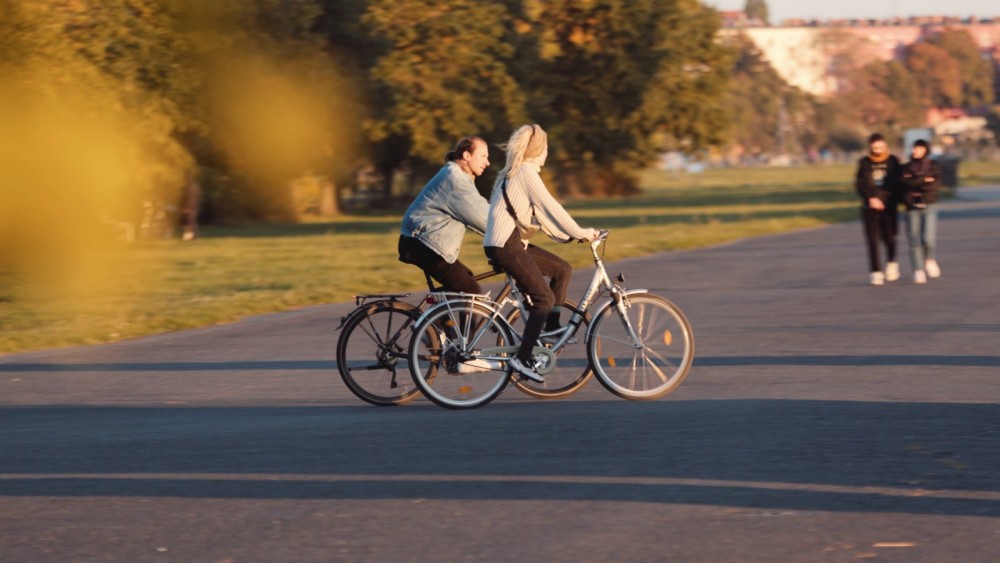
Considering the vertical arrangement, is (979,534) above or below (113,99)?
below

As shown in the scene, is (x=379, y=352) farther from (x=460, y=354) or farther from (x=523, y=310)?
(x=523, y=310)

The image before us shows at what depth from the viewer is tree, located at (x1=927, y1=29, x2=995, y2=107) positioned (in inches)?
6225

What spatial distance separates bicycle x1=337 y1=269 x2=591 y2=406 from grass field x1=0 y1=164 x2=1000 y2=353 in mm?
5027

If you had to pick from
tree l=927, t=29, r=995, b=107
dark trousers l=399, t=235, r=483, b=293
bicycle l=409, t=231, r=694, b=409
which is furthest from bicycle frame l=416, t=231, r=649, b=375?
tree l=927, t=29, r=995, b=107

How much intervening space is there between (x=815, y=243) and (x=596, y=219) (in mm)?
14916

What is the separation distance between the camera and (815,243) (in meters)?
25.5

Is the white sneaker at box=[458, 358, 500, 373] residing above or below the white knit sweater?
below

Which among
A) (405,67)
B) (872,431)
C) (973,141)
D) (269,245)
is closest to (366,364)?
(872,431)

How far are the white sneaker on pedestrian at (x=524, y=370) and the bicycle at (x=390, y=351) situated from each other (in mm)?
206

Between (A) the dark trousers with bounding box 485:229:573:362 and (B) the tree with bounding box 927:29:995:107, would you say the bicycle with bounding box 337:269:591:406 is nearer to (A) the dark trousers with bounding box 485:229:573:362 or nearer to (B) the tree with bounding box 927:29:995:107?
(A) the dark trousers with bounding box 485:229:573:362

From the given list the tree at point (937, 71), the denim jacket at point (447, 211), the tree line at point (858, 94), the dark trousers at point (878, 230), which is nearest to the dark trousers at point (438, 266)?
the denim jacket at point (447, 211)

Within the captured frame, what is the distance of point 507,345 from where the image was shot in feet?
29.8

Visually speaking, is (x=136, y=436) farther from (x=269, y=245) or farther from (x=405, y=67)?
(x=405, y=67)

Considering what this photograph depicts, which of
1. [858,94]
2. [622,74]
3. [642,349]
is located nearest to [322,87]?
[622,74]
